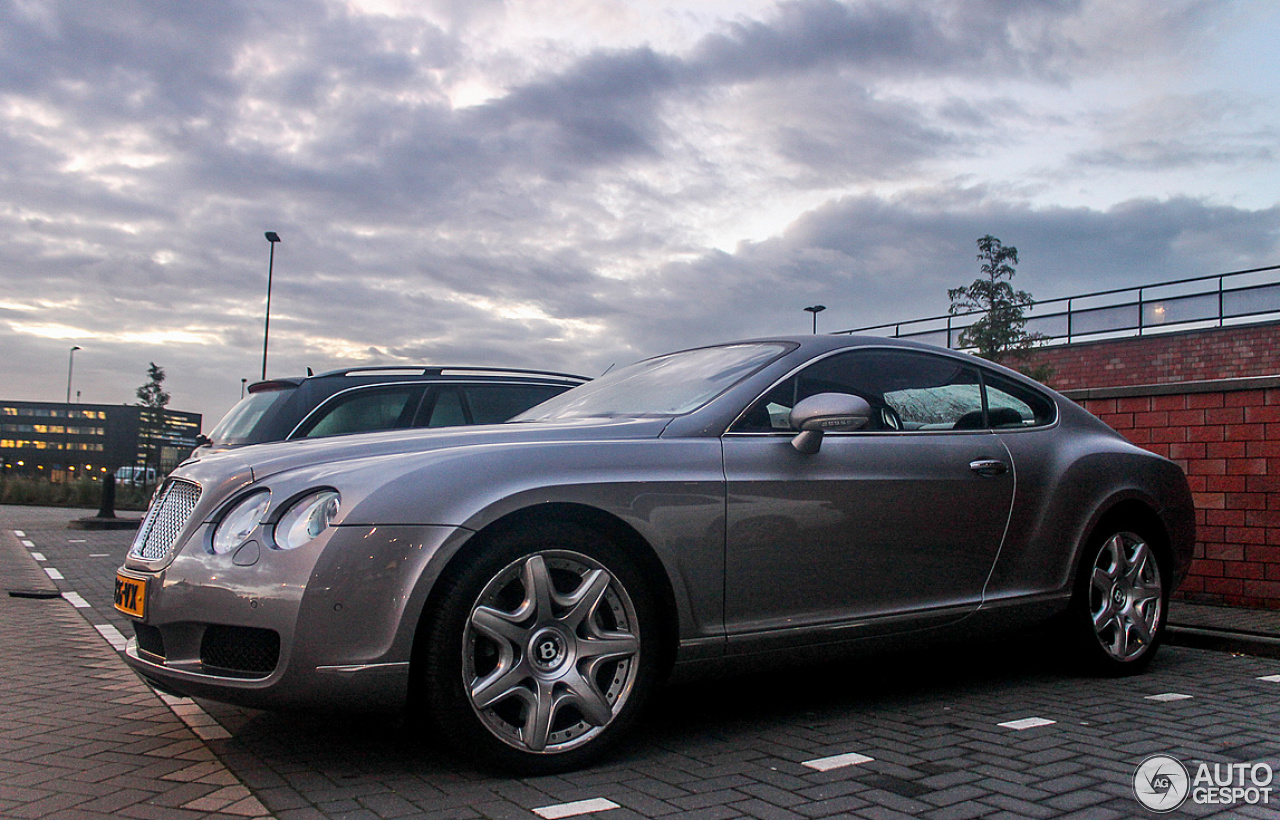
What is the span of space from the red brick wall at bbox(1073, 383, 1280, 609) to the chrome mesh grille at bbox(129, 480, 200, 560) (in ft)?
21.9

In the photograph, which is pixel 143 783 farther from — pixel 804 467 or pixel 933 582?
pixel 933 582

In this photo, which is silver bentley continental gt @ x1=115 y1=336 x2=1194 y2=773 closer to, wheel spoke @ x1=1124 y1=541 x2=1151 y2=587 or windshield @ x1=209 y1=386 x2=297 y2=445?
wheel spoke @ x1=1124 y1=541 x2=1151 y2=587

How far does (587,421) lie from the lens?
4.00m

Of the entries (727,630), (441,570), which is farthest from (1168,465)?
(441,570)

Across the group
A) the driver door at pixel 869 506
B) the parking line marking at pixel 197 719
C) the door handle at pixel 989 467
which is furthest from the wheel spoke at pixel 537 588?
the door handle at pixel 989 467

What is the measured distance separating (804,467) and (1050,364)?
27.1m

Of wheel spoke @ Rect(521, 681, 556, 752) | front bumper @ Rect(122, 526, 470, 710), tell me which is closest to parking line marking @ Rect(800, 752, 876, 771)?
wheel spoke @ Rect(521, 681, 556, 752)

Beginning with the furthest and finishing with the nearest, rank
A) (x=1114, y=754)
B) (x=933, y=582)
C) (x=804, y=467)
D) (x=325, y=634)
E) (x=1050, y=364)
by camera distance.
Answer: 1. (x=1050, y=364)
2. (x=933, y=582)
3. (x=804, y=467)
4. (x=1114, y=754)
5. (x=325, y=634)

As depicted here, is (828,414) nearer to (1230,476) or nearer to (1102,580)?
(1102,580)

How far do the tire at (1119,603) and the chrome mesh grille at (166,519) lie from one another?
12.7 ft

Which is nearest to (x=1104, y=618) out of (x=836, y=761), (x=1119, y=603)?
(x=1119, y=603)

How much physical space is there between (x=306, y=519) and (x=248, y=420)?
4.35 metres

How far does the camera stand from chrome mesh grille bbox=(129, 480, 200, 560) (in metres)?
3.47

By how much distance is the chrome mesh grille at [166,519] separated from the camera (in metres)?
3.47
